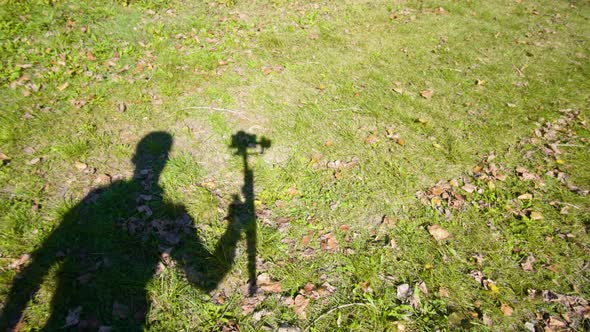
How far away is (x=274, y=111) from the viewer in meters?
4.96

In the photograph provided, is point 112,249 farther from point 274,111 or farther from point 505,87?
point 505,87

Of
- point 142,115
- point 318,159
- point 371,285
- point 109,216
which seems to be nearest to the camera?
point 371,285

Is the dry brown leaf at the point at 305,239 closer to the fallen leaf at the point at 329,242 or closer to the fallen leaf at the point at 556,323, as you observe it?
the fallen leaf at the point at 329,242

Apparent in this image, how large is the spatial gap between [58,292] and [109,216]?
0.84m

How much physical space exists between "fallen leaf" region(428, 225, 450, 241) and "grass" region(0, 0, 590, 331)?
5 centimetres

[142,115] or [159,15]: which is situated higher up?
[159,15]

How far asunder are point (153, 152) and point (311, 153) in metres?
2.15

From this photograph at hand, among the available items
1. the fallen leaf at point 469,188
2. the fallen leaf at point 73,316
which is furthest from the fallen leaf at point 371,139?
the fallen leaf at point 73,316

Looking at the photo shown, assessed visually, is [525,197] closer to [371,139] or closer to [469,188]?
[469,188]

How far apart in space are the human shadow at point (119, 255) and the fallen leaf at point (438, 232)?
2009 millimetres

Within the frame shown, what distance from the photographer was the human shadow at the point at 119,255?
2.64 meters

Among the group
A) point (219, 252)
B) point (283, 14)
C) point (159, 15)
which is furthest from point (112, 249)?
point (283, 14)

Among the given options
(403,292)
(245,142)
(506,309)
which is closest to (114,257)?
(245,142)

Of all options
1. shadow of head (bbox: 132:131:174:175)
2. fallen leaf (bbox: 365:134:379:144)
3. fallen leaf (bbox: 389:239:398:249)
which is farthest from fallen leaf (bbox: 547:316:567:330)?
shadow of head (bbox: 132:131:174:175)
